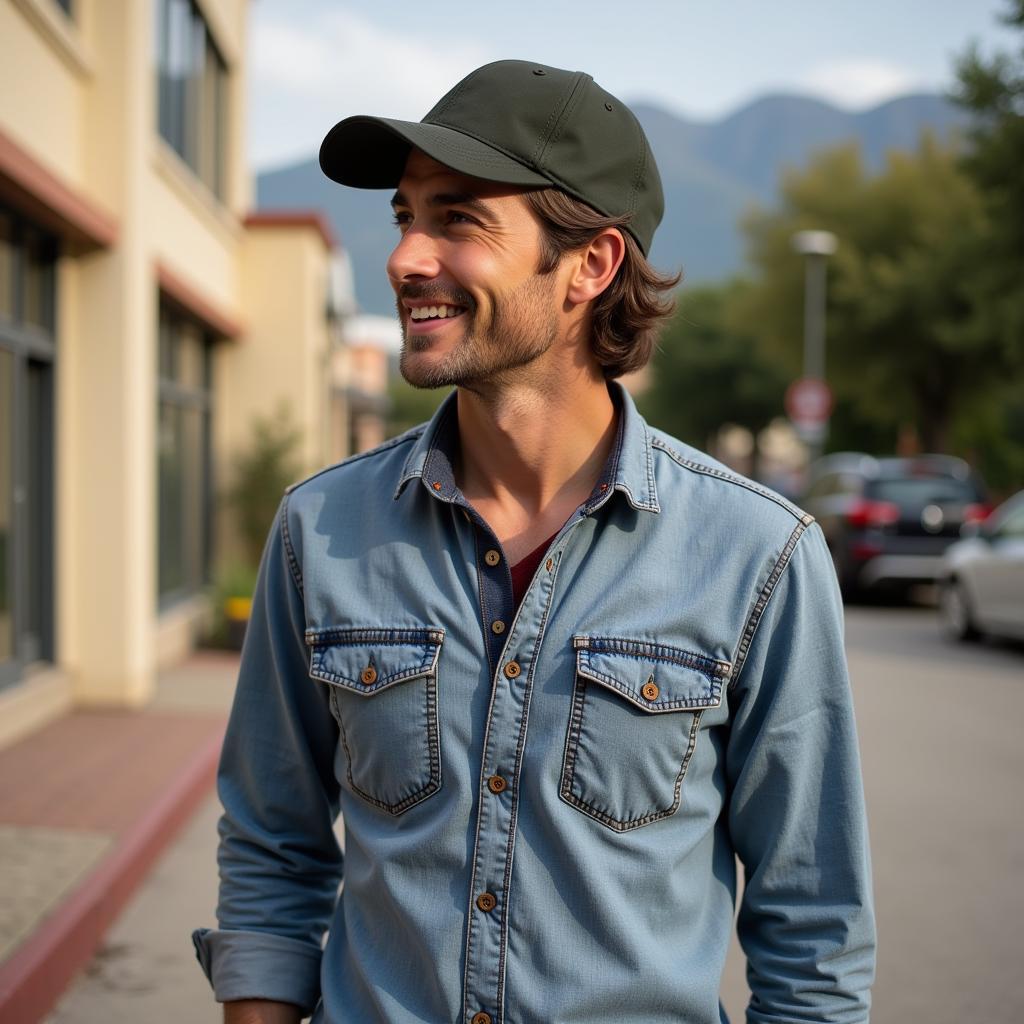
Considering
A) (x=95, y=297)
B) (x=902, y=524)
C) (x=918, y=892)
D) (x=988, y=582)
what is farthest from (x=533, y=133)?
(x=902, y=524)

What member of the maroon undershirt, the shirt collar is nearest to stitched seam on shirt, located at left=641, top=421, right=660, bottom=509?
the shirt collar

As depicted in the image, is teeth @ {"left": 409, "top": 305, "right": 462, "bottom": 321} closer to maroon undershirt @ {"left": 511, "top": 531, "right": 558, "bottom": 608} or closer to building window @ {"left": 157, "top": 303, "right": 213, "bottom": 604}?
maroon undershirt @ {"left": 511, "top": 531, "right": 558, "bottom": 608}

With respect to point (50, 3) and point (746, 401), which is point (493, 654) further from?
point (746, 401)

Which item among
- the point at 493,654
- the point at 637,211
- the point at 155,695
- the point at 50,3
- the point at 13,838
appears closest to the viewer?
the point at 493,654

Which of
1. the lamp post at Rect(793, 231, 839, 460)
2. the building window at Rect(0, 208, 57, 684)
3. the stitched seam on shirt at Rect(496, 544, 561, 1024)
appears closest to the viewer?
the stitched seam on shirt at Rect(496, 544, 561, 1024)

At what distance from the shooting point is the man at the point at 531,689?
5.70ft

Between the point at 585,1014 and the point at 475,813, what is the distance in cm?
30

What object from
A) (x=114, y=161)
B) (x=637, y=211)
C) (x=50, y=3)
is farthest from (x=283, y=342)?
(x=637, y=211)

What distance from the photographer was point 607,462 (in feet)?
6.36

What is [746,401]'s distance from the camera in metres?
62.1

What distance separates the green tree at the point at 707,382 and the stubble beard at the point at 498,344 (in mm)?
58302

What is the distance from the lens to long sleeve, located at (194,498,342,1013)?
6.41ft

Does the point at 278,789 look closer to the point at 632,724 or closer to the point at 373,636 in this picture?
the point at 373,636

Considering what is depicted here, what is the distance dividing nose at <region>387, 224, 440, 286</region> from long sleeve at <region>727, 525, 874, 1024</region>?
26.8 inches
